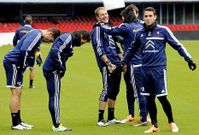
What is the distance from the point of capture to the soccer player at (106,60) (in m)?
12.3

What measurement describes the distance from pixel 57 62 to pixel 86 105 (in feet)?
14.4

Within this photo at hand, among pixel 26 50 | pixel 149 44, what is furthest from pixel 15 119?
pixel 149 44

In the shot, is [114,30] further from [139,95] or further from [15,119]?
[15,119]

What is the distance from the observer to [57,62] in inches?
453

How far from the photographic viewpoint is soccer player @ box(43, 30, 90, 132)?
1149cm

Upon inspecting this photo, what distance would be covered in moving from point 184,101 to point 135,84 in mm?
4022

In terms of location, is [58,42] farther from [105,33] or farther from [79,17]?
[79,17]

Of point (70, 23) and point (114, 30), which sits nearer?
point (114, 30)

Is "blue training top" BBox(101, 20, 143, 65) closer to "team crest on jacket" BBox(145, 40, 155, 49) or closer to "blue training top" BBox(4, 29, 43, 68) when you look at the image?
"team crest on jacket" BBox(145, 40, 155, 49)

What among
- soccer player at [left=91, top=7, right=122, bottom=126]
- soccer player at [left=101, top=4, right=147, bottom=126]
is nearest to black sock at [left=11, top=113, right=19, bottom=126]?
soccer player at [left=91, top=7, right=122, bottom=126]

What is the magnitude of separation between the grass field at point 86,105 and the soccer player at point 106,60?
0.50 meters

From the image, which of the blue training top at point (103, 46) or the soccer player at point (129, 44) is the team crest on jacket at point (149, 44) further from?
the blue training top at point (103, 46)

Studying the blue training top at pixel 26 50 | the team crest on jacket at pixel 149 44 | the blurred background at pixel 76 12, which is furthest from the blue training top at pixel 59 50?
the blurred background at pixel 76 12

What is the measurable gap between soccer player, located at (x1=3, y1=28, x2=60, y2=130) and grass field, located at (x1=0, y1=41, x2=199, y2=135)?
1.26 ft
